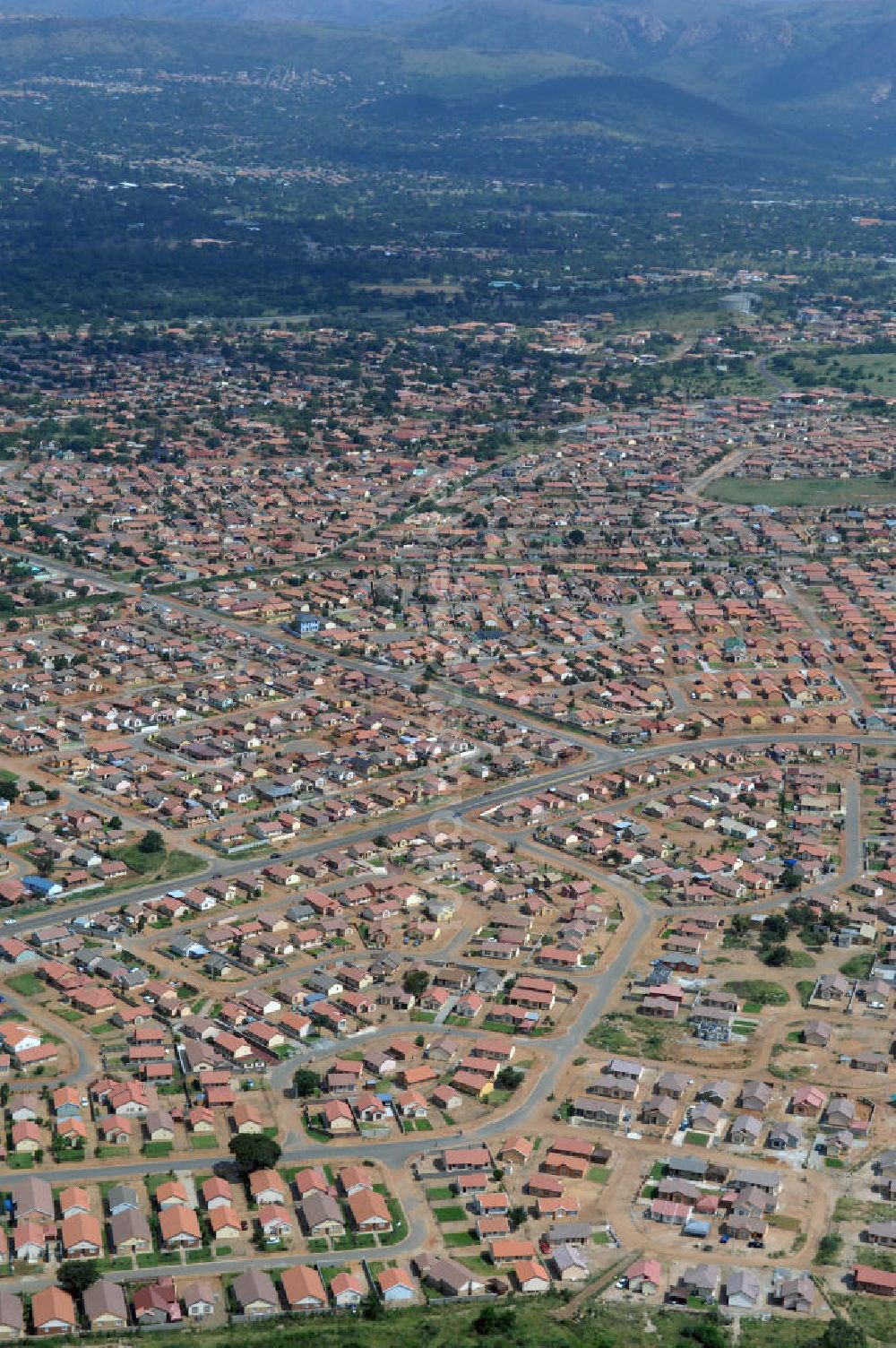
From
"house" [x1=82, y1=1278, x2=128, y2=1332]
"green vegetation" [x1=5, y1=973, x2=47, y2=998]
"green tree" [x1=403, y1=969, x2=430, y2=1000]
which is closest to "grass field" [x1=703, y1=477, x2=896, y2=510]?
"green tree" [x1=403, y1=969, x2=430, y2=1000]

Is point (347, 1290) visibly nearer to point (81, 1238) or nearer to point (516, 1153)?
point (81, 1238)

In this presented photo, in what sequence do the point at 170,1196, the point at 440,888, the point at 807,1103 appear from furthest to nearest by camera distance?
the point at 440,888
the point at 807,1103
the point at 170,1196

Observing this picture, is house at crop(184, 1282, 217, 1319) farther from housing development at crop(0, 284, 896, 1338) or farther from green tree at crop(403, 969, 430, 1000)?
green tree at crop(403, 969, 430, 1000)

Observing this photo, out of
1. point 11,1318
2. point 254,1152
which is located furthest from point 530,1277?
point 11,1318

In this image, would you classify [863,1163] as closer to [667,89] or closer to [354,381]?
[354,381]

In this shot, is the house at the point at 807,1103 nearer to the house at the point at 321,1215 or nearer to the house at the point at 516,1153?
the house at the point at 516,1153

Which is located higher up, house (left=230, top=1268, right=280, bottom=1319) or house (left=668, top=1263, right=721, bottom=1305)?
house (left=230, top=1268, right=280, bottom=1319)

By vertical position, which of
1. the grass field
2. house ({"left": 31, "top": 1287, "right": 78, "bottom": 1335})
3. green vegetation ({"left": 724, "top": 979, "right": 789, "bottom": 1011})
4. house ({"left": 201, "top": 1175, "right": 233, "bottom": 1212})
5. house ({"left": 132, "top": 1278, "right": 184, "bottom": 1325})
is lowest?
the grass field

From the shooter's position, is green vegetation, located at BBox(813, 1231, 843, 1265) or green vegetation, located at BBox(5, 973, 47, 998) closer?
green vegetation, located at BBox(813, 1231, 843, 1265)
